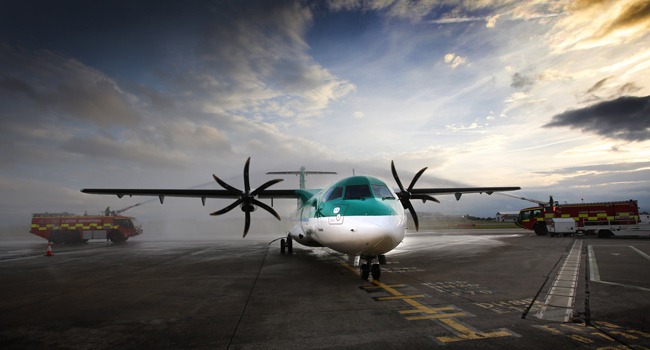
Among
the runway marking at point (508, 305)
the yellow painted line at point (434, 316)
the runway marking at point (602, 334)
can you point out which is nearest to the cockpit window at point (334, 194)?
the yellow painted line at point (434, 316)

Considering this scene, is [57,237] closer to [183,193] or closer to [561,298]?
[183,193]

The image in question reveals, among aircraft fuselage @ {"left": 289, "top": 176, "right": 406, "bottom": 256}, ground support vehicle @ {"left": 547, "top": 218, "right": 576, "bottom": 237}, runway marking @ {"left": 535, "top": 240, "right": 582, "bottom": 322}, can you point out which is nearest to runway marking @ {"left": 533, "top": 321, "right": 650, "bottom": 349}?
runway marking @ {"left": 535, "top": 240, "right": 582, "bottom": 322}

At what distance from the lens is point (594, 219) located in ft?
96.6

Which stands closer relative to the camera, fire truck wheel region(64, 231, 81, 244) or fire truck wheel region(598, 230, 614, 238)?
fire truck wheel region(598, 230, 614, 238)

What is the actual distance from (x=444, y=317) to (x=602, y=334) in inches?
89.5

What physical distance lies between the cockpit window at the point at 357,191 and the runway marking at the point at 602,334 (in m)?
5.24

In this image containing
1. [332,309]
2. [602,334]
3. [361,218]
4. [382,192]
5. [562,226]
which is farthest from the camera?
[562,226]

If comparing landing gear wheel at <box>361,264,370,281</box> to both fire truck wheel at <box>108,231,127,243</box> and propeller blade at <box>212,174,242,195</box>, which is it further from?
fire truck wheel at <box>108,231,127,243</box>

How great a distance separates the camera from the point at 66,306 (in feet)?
24.0

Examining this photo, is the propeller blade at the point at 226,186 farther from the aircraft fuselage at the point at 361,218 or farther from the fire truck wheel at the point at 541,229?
the fire truck wheel at the point at 541,229

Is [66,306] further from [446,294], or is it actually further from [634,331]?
[634,331]

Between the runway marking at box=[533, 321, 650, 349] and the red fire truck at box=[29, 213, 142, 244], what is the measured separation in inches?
1541

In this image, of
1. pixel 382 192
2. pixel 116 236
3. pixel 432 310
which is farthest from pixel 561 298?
pixel 116 236

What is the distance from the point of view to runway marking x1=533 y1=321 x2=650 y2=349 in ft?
14.5
